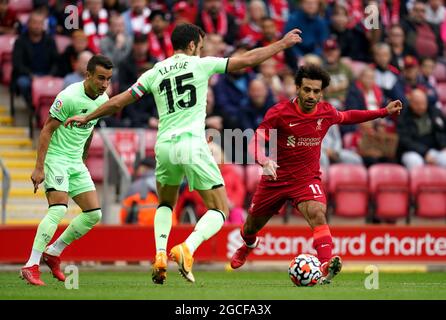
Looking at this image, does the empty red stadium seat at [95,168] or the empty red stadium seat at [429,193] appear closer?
the empty red stadium seat at [95,168]

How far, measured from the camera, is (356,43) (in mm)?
23219

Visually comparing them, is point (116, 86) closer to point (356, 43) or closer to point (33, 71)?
point (33, 71)

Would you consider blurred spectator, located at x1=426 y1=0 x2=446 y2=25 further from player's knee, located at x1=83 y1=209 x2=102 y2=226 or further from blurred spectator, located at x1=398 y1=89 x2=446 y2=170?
player's knee, located at x1=83 y1=209 x2=102 y2=226

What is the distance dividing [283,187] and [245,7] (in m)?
11.1

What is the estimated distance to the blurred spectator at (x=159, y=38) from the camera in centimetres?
2111

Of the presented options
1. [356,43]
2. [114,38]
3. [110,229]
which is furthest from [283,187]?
[356,43]

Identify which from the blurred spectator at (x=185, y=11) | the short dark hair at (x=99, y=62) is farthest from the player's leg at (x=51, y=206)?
the blurred spectator at (x=185, y=11)

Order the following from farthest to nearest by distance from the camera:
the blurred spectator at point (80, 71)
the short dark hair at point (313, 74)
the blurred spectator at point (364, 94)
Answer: the blurred spectator at point (364, 94) → the blurred spectator at point (80, 71) → the short dark hair at point (313, 74)

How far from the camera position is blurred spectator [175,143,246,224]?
18781mm

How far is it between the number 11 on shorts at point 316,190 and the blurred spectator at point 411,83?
28.9 ft

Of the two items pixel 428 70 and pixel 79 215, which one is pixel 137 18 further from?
pixel 79 215

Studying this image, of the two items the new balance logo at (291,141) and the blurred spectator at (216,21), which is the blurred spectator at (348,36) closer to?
the blurred spectator at (216,21)

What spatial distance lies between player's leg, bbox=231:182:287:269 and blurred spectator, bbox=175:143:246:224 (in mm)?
4602
